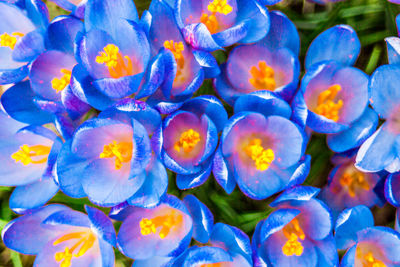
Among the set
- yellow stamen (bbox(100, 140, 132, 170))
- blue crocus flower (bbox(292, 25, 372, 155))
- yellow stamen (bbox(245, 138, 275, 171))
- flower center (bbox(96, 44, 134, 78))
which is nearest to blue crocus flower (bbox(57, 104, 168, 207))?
yellow stamen (bbox(100, 140, 132, 170))

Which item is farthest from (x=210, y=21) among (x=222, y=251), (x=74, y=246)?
(x=74, y=246)

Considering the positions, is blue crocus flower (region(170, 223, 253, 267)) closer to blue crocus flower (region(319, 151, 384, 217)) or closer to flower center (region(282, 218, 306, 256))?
flower center (region(282, 218, 306, 256))

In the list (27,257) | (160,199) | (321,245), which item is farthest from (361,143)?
(27,257)

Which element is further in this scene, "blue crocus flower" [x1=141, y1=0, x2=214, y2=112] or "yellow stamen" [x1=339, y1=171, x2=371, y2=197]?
"yellow stamen" [x1=339, y1=171, x2=371, y2=197]

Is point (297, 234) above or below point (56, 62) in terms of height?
below

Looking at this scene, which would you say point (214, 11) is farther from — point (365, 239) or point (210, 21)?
point (365, 239)

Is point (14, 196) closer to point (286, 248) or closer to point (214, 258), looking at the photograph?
point (214, 258)

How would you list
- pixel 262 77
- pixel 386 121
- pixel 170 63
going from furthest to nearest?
pixel 262 77, pixel 386 121, pixel 170 63
